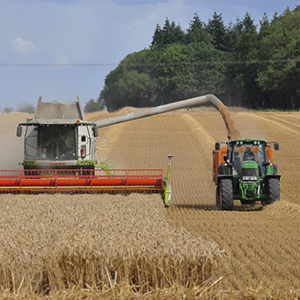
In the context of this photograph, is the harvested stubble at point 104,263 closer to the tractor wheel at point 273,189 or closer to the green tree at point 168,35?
the tractor wheel at point 273,189

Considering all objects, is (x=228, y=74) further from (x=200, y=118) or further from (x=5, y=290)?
(x=5, y=290)

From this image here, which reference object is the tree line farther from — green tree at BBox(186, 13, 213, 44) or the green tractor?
the green tractor

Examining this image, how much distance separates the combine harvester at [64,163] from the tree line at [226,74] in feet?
164

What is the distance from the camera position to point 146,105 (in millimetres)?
76250

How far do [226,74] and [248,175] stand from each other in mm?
64396

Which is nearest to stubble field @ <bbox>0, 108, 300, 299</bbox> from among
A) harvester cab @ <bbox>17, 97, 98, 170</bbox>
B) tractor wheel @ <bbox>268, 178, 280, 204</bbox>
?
tractor wheel @ <bbox>268, 178, 280, 204</bbox>

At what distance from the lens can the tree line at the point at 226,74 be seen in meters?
62.9

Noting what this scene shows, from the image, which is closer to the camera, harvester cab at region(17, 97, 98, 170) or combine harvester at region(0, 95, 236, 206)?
combine harvester at region(0, 95, 236, 206)

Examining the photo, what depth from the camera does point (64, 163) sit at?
45.4 ft

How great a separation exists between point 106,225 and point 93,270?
1677 millimetres

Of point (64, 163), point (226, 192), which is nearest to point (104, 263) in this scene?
point (226, 192)

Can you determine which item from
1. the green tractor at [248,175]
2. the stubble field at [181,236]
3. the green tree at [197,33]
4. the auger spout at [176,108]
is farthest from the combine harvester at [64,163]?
the green tree at [197,33]

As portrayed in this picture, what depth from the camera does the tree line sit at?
6288 centimetres

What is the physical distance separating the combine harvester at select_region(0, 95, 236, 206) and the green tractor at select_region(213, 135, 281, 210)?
5.04 ft
